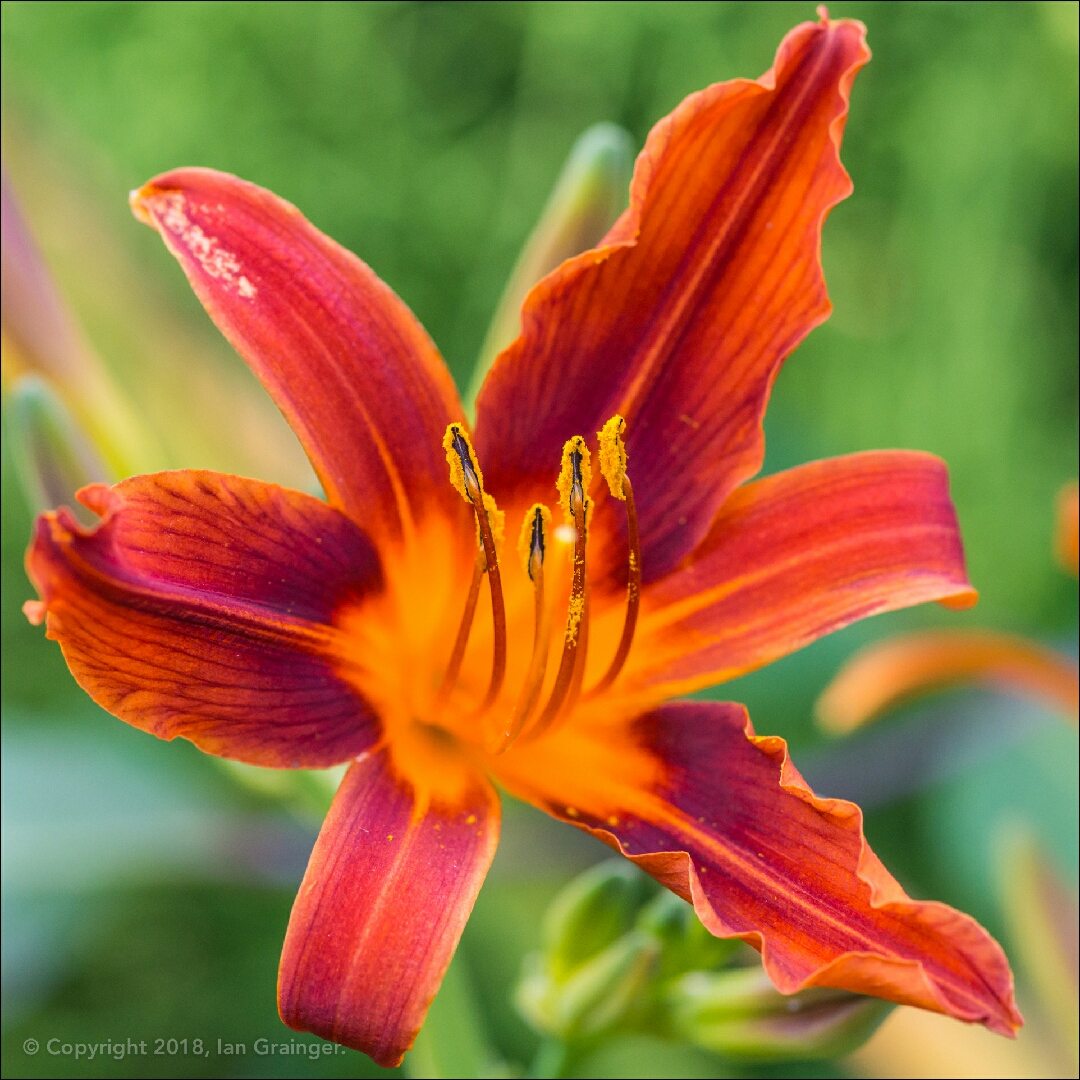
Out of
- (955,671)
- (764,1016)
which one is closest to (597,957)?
(764,1016)

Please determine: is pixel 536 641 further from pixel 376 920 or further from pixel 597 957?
pixel 597 957

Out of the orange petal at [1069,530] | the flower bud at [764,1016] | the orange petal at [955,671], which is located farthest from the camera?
the orange petal at [955,671]

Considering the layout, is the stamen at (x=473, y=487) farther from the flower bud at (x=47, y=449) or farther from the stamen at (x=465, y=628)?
the flower bud at (x=47, y=449)

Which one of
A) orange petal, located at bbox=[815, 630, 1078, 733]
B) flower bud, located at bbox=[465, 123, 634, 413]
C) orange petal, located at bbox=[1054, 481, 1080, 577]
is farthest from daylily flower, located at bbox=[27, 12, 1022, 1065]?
orange petal, located at bbox=[815, 630, 1078, 733]

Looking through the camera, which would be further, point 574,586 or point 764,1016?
point 764,1016

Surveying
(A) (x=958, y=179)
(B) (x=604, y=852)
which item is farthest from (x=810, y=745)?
(A) (x=958, y=179)

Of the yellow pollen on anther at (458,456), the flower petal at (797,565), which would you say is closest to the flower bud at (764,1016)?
the flower petal at (797,565)

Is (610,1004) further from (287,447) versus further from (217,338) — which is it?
(217,338)
